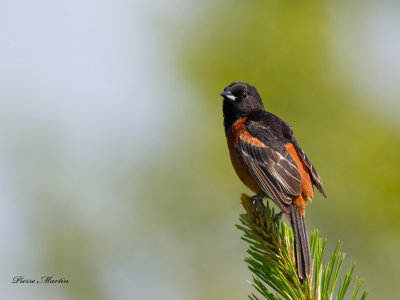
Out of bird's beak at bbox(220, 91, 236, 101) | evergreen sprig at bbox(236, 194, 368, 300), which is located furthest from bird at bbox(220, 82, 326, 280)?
evergreen sprig at bbox(236, 194, 368, 300)

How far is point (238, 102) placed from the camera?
17.9ft

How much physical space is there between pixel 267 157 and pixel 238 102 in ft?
2.76

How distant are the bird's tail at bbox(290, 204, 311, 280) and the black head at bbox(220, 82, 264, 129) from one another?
5.24 feet

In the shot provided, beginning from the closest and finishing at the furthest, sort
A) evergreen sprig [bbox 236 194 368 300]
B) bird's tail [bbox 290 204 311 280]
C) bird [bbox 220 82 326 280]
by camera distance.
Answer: evergreen sprig [bbox 236 194 368 300] < bird's tail [bbox 290 204 311 280] < bird [bbox 220 82 326 280]

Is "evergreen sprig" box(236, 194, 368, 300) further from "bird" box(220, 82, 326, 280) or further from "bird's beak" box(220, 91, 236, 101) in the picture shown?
"bird's beak" box(220, 91, 236, 101)

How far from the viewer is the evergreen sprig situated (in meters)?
2.63

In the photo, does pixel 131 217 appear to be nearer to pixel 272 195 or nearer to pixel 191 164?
pixel 191 164

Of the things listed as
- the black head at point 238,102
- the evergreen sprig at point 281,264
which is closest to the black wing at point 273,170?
the black head at point 238,102

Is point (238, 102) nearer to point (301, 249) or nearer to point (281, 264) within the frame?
point (301, 249)

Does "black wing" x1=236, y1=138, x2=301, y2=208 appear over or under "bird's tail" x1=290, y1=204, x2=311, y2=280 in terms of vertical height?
over

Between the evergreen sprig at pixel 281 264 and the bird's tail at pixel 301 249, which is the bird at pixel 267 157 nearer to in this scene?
the bird's tail at pixel 301 249

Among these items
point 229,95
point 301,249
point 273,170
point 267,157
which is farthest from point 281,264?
point 229,95

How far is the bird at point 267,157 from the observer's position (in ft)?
14.0

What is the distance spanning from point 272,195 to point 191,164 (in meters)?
6.34
